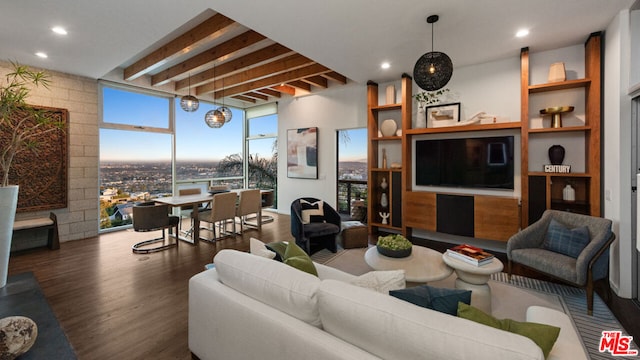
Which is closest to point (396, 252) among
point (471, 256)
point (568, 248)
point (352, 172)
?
point (471, 256)

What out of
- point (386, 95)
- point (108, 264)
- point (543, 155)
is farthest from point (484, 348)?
point (386, 95)

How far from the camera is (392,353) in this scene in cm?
104

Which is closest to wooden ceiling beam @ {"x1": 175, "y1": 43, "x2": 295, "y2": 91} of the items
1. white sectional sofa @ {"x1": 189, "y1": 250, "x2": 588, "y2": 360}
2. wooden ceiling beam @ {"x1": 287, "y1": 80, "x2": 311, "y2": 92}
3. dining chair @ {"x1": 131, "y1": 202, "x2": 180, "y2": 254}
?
wooden ceiling beam @ {"x1": 287, "y1": 80, "x2": 311, "y2": 92}

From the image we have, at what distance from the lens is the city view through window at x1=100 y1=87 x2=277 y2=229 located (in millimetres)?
5405

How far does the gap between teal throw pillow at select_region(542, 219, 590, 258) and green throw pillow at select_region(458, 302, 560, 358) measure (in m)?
2.47

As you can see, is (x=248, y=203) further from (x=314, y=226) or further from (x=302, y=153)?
(x=302, y=153)

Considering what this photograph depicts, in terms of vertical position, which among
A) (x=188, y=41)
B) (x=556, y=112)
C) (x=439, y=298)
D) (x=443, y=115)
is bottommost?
(x=439, y=298)

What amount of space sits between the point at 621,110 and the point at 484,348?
3272 mm

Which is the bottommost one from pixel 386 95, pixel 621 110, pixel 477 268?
pixel 477 268

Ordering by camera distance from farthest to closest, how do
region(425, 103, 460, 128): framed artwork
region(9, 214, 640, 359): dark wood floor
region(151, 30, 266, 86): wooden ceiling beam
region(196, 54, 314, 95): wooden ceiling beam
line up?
region(196, 54, 314, 95): wooden ceiling beam, region(425, 103, 460, 128): framed artwork, region(151, 30, 266, 86): wooden ceiling beam, region(9, 214, 640, 359): dark wood floor

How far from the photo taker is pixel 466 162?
4.31 metres

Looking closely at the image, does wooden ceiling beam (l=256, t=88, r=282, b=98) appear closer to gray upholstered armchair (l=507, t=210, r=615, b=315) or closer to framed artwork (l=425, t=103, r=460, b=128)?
framed artwork (l=425, t=103, r=460, b=128)

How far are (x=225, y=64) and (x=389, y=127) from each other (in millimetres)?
3141

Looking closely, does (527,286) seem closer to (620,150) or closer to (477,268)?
(477,268)
